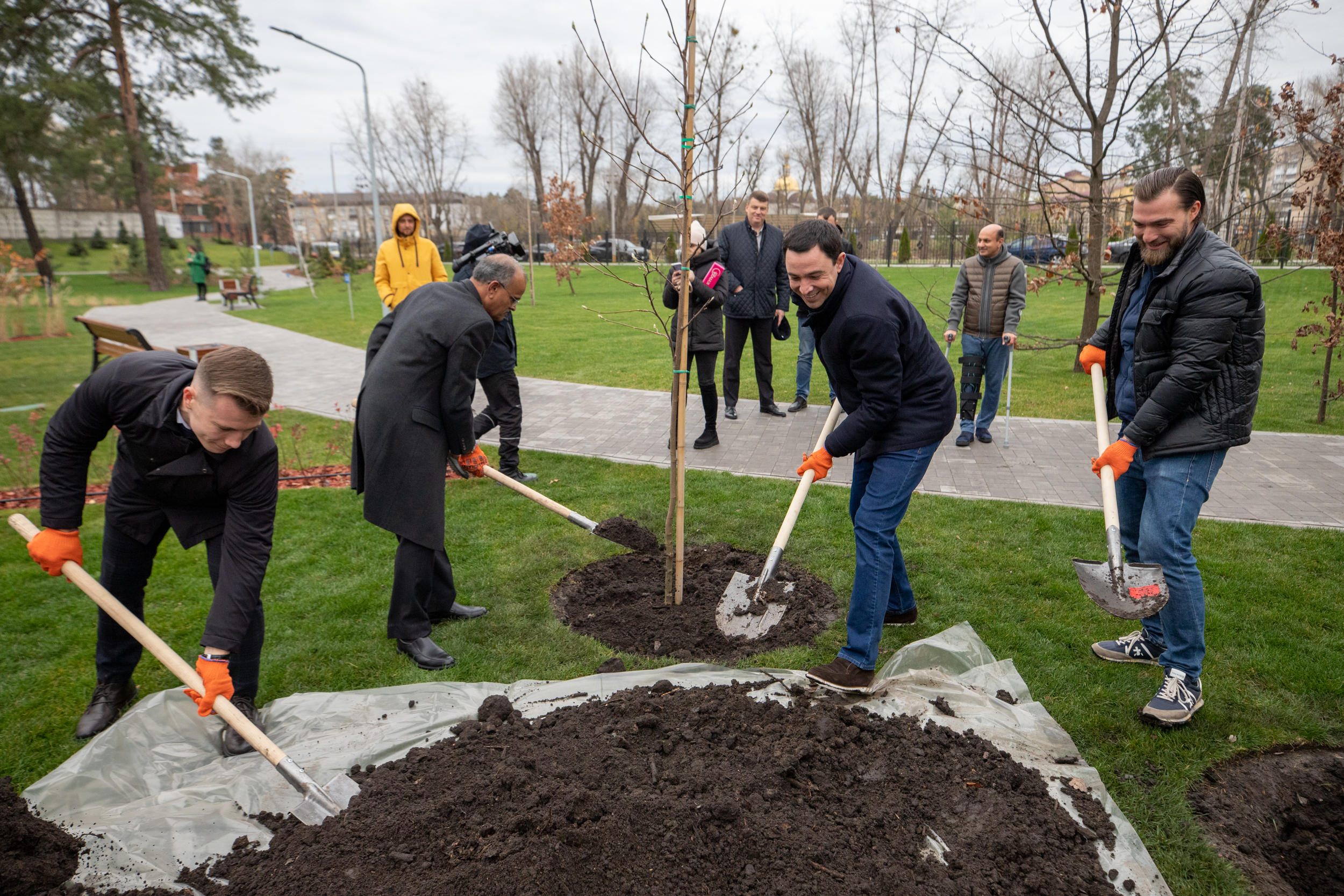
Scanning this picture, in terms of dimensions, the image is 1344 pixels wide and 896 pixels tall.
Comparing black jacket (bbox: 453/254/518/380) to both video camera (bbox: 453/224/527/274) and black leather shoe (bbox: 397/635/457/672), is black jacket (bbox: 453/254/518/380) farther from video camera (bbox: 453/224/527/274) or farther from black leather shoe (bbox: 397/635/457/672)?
black leather shoe (bbox: 397/635/457/672)

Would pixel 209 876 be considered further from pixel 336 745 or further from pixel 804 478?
pixel 804 478

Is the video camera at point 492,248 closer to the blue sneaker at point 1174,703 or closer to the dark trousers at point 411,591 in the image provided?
the dark trousers at point 411,591

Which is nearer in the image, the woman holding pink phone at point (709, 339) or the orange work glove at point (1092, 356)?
the orange work glove at point (1092, 356)

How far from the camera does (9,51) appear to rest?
19297 millimetres

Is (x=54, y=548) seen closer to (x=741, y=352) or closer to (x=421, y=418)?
(x=421, y=418)

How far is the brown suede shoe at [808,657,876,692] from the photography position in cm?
312

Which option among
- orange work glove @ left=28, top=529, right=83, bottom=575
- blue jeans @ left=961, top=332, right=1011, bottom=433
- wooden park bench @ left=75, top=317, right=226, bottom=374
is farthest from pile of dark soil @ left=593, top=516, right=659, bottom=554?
wooden park bench @ left=75, top=317, right=226, bottom=374

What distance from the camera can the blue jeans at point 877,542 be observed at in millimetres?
3115

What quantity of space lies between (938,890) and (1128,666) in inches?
74.7

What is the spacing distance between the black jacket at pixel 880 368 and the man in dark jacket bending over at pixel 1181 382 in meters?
0.73

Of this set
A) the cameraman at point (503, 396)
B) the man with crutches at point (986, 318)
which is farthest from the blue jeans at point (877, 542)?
the man with crutches at point (986, 318)

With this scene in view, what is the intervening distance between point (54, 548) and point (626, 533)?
2.62m

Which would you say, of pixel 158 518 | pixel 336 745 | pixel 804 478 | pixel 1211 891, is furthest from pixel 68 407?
pixel 1211 891

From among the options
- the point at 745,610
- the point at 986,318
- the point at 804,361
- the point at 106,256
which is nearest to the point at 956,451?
the point at 986,318
